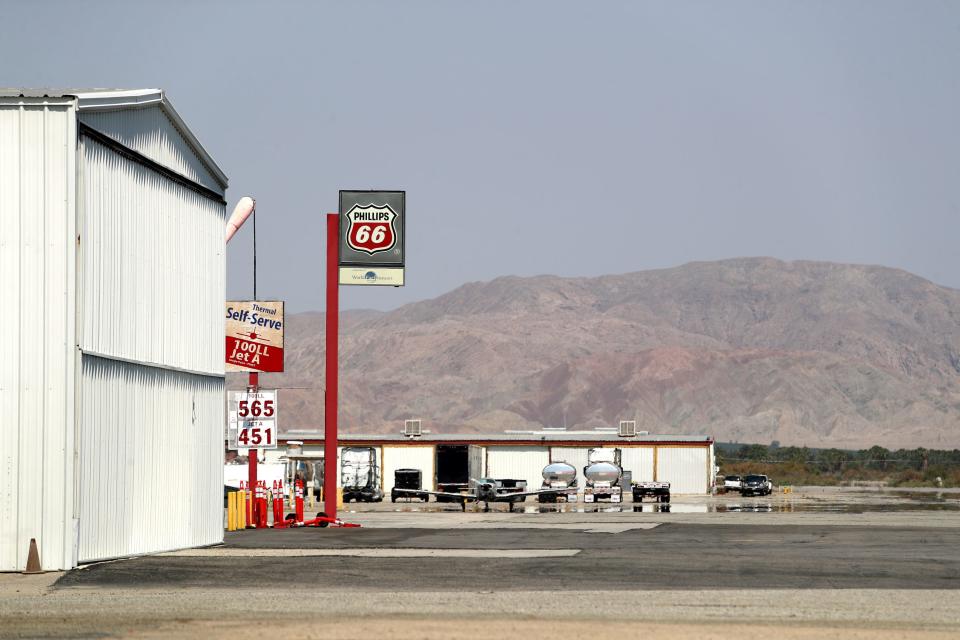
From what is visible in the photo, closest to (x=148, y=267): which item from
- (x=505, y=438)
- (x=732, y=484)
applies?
(x=505, y=438)

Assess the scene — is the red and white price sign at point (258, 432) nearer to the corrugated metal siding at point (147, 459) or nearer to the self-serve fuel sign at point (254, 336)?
the self-serve fuel sign at point (254, 336)

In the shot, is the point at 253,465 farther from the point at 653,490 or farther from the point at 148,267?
the point at 653,490

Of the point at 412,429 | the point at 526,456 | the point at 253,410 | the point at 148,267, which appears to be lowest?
the point at 526,456

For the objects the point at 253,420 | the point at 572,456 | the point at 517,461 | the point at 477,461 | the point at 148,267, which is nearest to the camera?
the point at 148,267

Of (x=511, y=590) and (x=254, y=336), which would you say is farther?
(x=254, y=336)

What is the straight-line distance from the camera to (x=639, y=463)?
8600 cm

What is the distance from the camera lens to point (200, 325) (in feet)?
102

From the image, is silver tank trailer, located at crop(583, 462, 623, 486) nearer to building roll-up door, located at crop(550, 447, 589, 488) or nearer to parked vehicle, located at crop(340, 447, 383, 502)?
building roll-up door, located at crop(550, 447, 589, 488)

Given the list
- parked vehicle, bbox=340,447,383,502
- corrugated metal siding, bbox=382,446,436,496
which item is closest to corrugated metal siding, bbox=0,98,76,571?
parked vehicle, bbox=340,447,383,502

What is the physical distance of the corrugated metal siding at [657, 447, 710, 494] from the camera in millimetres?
86188

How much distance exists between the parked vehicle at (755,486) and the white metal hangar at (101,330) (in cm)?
5810

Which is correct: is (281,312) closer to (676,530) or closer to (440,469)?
(676,530)

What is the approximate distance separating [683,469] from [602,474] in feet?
39.1

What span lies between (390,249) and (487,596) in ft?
69.2
